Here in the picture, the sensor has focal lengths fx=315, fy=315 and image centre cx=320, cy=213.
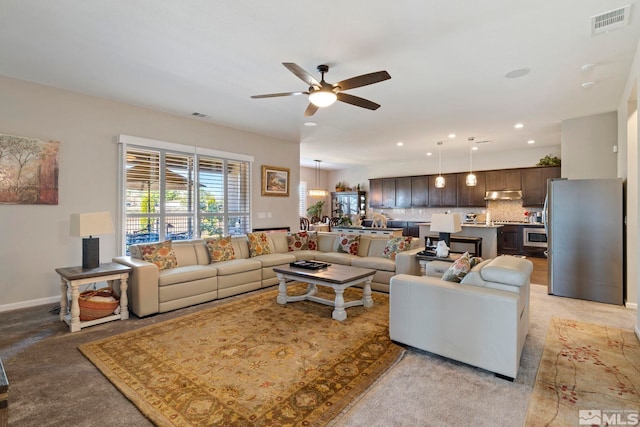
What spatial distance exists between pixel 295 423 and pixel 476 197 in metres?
8.61

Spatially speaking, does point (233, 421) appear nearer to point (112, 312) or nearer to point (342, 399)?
point (342, 399)

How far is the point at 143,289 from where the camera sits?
3635mm

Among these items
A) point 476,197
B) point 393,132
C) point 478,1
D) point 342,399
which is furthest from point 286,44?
point 476,197

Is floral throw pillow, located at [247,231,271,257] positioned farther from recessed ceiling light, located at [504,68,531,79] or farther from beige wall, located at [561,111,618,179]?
beige wall, located at [561,111,618,179]

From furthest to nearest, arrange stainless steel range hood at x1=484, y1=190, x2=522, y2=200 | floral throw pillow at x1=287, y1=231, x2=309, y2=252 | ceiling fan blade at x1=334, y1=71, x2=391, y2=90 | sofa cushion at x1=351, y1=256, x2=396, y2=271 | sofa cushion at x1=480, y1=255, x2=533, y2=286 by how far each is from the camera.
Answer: stainless steel range hood at x1=484, y1=190, x2=522, y2=200 → floral throw pillow at x1=287, y1=231, x2=309, y2=252 → sofa cushion at x1=351, y1=256, x2=396, y2=271 → ceiling fan blade at x1=334, y1=71, x2=391, y2=90 → sofa cushion at x1=480, y1=255, x2=533, y2=286

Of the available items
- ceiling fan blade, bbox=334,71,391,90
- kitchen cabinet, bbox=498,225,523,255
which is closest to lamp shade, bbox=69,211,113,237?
ceiling fan blade, bbox=334,71,391,90

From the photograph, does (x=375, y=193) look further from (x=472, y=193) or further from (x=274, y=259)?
(x=274, y=259)

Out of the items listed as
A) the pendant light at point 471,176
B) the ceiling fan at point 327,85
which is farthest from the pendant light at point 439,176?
the ceiling fan at point 327,85

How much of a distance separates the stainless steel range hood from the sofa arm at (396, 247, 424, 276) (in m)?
5.17

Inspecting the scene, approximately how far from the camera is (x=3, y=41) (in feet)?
9.86

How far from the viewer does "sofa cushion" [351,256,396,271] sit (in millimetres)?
4805

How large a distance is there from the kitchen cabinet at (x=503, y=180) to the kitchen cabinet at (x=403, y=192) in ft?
7.50

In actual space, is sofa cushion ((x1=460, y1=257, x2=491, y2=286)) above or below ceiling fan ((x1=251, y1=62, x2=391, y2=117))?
below

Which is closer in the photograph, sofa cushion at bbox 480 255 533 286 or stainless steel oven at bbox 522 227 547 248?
sofa cushion at bbox 480 255 533 286
